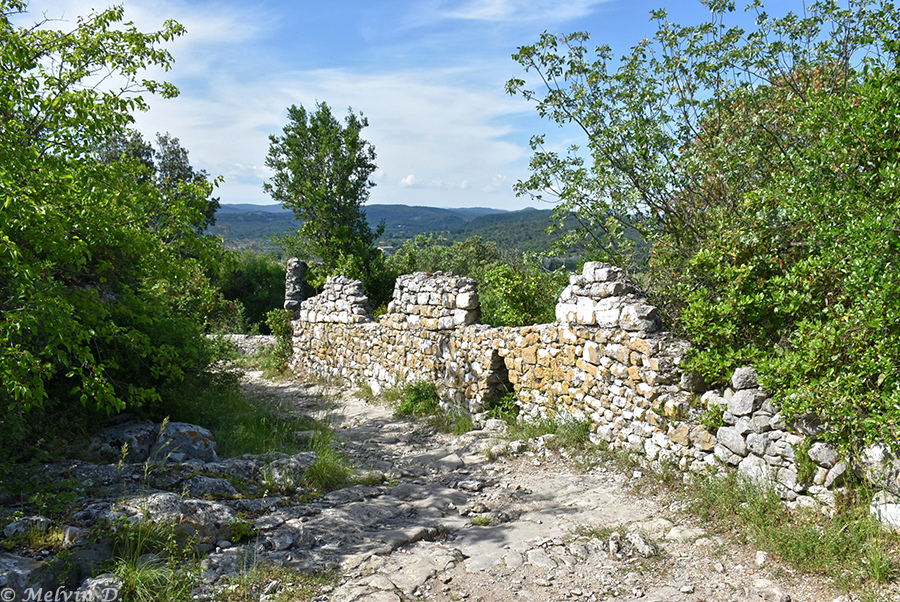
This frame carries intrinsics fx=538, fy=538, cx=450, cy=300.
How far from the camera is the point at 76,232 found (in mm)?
4914

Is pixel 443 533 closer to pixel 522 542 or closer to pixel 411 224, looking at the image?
pixel 522 542

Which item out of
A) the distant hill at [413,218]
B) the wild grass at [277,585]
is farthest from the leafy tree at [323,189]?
the distant hill at [413,218]

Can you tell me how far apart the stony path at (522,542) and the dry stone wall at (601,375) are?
662mm

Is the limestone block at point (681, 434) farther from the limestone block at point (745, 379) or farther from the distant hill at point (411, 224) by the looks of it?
the distant hill at point (411, 224)

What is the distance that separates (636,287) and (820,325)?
219cm

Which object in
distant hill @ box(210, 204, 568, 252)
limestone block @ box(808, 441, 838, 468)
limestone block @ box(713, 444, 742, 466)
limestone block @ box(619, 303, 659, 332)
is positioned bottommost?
limestone block @ box(713, 444, 742, 466)

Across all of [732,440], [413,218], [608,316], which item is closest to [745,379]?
[732,440]

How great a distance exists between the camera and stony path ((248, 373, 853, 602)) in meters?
3.58

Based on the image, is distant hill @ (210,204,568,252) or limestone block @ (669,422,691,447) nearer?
limestone block @ (669,422,691,447)

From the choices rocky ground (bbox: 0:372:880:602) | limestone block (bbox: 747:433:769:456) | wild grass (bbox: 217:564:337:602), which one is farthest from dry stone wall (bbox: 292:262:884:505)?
wild grass (bbox: 217:564:337:602)

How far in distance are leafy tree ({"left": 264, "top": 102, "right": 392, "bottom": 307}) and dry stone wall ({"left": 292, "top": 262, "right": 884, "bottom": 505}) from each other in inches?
286

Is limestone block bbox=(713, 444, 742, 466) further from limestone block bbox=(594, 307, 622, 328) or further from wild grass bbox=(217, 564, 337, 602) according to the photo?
wild grass bbox=(217, 564, 337, 602)

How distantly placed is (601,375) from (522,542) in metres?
2.45

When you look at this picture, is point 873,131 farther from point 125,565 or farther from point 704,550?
point 125,565
